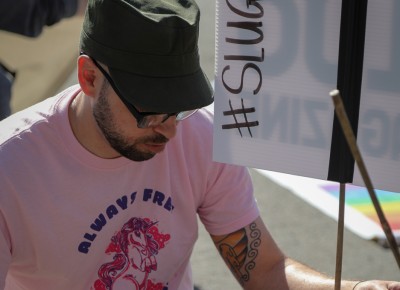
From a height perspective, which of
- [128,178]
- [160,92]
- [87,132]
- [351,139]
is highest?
[351,139]

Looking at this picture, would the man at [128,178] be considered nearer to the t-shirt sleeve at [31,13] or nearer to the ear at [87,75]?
the ear at [87,75]

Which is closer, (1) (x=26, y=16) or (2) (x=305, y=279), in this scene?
(2) (x=305, y=279)

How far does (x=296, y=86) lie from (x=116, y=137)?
48 cm

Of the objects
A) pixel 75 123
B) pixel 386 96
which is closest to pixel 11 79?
pixel 75 123

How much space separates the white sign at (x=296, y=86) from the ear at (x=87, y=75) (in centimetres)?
31

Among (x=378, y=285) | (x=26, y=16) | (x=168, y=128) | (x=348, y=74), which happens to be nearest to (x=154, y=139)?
(x=168, y=128)

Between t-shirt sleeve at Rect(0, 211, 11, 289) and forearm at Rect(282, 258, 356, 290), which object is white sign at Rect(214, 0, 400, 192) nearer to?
forearm at Rect(282, 258, 356, 290)

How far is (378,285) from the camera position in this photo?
2.21 meters

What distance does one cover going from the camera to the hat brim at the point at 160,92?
82.4 inches

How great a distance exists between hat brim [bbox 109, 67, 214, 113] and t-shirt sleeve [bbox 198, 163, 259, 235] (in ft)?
1.23

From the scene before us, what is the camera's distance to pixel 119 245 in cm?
233

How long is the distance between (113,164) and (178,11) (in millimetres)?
426

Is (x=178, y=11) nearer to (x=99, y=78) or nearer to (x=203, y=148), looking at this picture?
(x=99, y=78)

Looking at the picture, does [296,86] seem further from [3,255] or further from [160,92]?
[3,255]
